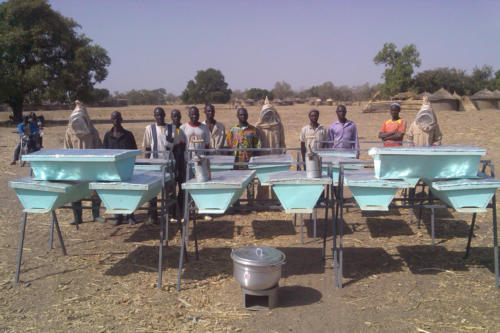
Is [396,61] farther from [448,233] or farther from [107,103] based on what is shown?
[448,233]

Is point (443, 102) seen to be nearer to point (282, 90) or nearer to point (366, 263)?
point (366, 263)

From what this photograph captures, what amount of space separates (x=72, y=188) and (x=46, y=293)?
3.65 ft

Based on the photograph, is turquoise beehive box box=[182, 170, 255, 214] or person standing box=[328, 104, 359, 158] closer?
turquoise beehive box box=[182, 170, 255, 214]

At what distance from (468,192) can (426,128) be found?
9.56 ft

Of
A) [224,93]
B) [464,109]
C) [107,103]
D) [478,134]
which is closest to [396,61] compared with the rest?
[464,109]

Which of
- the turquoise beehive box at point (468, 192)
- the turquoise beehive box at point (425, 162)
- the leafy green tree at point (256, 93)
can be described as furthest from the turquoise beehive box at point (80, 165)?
the leafy green tree at point (256, 93)

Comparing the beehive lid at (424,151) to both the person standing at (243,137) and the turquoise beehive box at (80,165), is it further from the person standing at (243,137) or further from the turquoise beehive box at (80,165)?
the person standing at (243,137)

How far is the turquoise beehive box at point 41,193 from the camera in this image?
4020 millimetres

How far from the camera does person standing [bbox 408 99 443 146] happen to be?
A: 6.54m

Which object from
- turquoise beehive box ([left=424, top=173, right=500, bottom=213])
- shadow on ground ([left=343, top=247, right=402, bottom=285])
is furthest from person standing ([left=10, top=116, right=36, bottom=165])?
turquoise beehive box ([left=424, top=173, right=500, bottom=213])

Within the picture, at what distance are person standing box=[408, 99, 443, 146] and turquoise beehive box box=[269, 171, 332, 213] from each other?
334 centimetres

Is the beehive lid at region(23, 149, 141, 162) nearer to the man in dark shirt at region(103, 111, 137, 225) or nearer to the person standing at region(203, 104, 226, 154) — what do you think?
the man in dark shirt at region(103, 111, 137, 225)

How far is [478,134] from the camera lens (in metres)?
15.4

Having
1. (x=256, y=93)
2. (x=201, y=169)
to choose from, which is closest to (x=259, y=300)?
(x=201, y=169)
